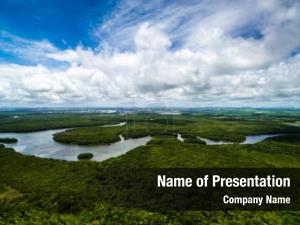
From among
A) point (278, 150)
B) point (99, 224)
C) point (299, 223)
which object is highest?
point (99, 224)

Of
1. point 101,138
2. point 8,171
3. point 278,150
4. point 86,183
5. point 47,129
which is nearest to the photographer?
point 86,183

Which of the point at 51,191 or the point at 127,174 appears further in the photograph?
the point at 127,174

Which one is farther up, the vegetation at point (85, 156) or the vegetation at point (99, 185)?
the vegetation at point (99, 185)

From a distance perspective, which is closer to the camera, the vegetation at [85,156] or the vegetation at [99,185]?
the vegetation at [99,185]

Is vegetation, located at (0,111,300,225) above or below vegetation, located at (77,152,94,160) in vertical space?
above

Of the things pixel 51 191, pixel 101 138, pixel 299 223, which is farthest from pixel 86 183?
pixel 101 138

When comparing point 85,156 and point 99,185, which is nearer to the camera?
point 99,185

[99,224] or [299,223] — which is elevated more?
[99,224]

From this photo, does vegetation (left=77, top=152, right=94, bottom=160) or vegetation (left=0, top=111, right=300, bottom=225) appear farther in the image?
vegetation (left=77, top=152, right=94, bottom=160)

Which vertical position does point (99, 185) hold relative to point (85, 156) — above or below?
above

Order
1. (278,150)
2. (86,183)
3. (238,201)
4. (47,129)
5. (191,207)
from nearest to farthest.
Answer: (238,201), (191,207), (86,183), (278,150), (47,129)

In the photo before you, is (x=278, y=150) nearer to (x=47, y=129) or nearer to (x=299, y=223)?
(x=299, y=223)
